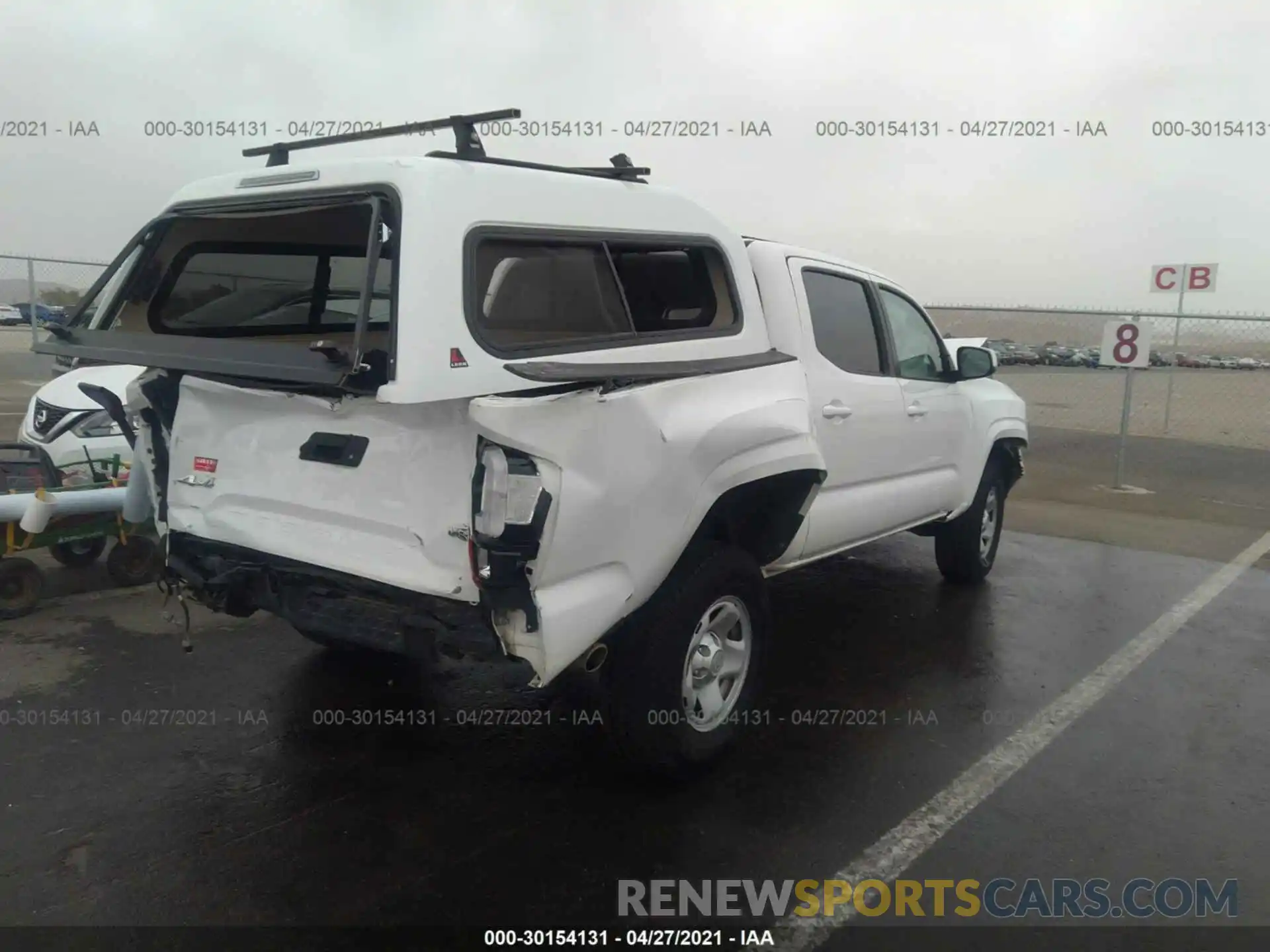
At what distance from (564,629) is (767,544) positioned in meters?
1.42

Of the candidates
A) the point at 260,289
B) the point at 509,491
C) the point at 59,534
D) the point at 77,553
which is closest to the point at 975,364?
the point at 509,491

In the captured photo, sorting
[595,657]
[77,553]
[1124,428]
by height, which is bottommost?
[77,553]

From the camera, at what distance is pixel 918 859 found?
10.6 ft

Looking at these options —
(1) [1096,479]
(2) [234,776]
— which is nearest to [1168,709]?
(2) [234,776]

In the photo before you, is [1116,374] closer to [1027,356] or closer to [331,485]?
[1027,356]

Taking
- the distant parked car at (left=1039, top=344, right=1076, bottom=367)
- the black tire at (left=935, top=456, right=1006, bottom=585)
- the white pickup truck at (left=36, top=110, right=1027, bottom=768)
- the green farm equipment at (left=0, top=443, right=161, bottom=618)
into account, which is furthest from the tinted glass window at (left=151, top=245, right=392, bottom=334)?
the distant parked car at (left=1039, top=344, right=1076, bottom=367)

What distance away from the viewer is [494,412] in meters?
2.72

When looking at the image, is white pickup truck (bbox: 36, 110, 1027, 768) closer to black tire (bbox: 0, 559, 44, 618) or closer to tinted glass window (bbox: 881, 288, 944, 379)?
tinted glass window (bbox: 881, 288, 944, 379)

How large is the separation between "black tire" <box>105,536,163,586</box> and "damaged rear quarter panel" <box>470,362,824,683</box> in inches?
153

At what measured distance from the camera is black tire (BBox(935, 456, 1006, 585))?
20.6 feet

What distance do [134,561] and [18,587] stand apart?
0.70m

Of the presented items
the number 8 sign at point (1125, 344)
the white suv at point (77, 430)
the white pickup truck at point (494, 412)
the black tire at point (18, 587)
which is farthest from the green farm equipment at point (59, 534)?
the number 8 sign at point (1125, 344)

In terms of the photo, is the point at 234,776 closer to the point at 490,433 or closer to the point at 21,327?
the point at 490,433

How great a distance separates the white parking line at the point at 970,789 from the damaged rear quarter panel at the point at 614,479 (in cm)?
107
